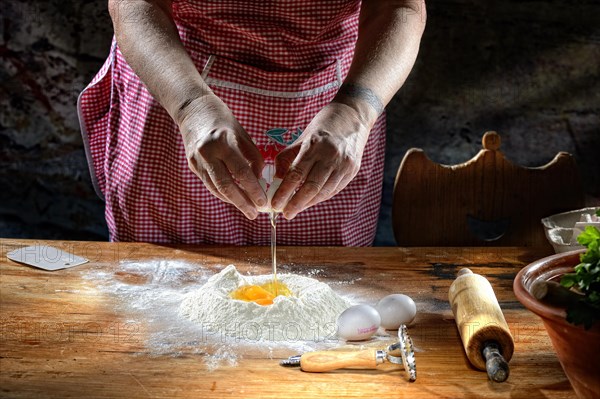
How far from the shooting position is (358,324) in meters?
1.67

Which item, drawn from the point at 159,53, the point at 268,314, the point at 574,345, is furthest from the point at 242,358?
the point at 159,53

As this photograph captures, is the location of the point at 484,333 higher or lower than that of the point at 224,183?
lower

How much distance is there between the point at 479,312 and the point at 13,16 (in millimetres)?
3055

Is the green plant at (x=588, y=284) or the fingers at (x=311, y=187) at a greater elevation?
the fingers at (x=311, y=187)

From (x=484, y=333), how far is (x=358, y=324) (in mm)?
263

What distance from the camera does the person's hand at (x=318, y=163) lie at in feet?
5.94

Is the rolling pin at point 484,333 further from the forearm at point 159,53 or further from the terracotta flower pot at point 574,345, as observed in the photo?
the forearm at point 159,53

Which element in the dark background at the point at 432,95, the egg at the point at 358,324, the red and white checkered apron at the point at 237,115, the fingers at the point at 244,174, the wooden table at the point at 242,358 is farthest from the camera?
the dark background at the point at 432,95

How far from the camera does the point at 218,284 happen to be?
75.2 inches

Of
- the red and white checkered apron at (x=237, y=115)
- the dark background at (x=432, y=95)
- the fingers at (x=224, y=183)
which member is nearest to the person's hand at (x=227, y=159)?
the fingers at (x=224, y=183)

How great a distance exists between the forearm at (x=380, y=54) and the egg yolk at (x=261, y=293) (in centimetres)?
47

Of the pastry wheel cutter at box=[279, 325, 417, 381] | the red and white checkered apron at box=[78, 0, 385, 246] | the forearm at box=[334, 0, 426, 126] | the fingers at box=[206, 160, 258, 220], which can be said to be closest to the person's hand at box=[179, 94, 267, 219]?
the fingers at box=[206, 160, 258, 220]

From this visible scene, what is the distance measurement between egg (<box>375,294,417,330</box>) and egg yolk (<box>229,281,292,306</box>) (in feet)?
0.85

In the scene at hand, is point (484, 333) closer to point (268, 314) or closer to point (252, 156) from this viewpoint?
point (268, 314)
